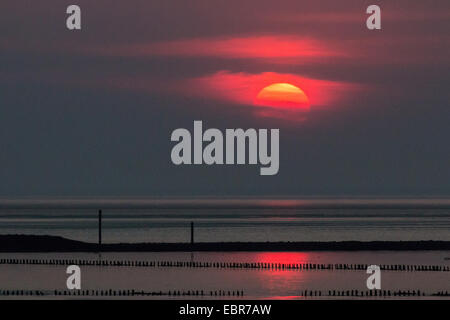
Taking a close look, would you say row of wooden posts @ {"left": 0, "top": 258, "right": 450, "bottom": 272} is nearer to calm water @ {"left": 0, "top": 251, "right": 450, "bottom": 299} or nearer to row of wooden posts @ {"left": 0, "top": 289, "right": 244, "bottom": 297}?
calm water @ {"left": 0, "top": 251, "right": 450, "bottom": 299}

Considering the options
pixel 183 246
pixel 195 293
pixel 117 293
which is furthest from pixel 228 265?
pixel 117 293

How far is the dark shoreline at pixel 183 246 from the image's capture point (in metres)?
149

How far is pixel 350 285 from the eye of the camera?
10056 cm

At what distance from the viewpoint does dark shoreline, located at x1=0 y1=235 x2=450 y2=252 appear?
148875mm

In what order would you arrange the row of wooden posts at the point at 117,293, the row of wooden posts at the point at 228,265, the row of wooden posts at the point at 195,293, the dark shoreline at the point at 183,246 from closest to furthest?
the row of wooden posts at the point at 117,293
the row of wooden posts at the point at 195,293
the row of wooden posts at the point at 228,265
the dark shoreline at the point at 183,246

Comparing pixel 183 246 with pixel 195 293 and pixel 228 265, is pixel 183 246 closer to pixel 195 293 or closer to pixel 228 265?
pixel 228 265

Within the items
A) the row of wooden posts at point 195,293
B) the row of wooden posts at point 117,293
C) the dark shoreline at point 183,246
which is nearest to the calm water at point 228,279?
the row of wooden posts at point 195,293

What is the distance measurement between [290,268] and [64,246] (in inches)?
1703

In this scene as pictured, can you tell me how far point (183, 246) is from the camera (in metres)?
153

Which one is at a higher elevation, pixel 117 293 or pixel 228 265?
pixel 228 265

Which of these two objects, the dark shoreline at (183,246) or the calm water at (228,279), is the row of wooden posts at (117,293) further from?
the dark shoreline at (183,246)
